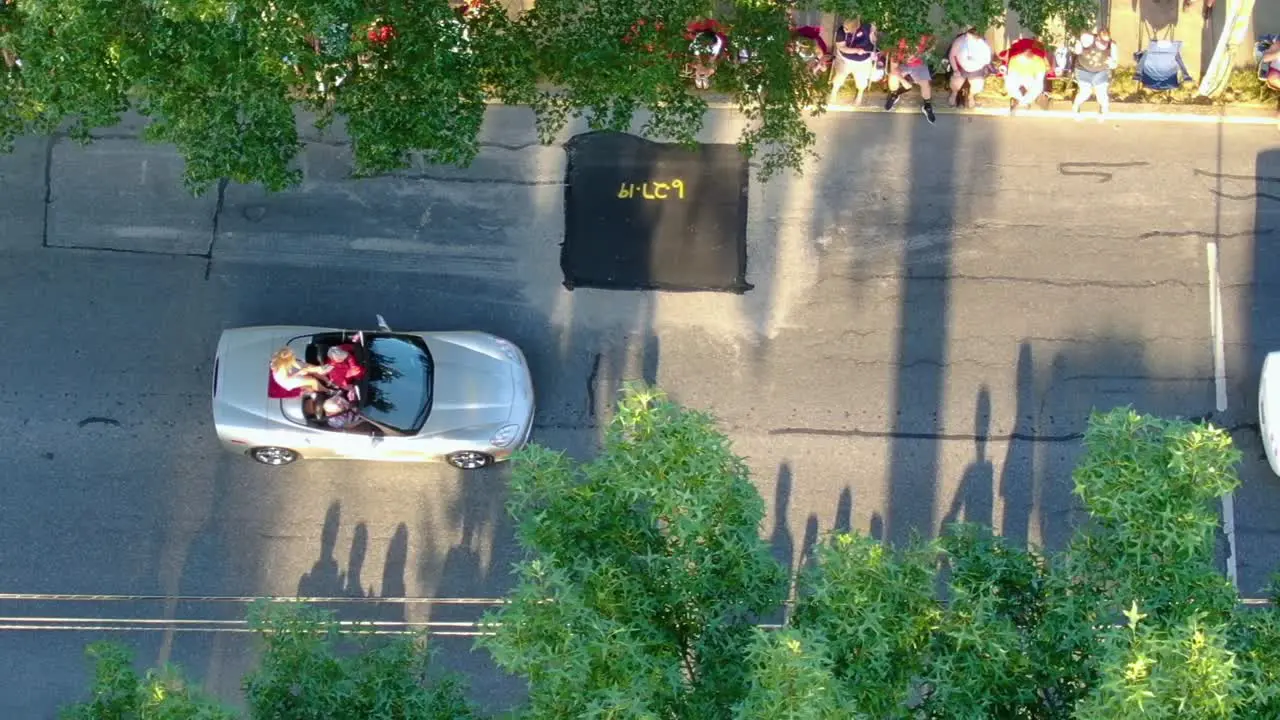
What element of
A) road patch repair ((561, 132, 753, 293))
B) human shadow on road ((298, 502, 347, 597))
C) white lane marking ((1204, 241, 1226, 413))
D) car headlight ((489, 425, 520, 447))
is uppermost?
road patch repair ((561, 132, 753, 293))

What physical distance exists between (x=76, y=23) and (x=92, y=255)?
5272 millimetres

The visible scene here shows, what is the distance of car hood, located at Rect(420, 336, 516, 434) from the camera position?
11.6m

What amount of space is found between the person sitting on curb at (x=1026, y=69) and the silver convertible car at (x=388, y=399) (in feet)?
22.4

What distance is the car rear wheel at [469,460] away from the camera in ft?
38.8

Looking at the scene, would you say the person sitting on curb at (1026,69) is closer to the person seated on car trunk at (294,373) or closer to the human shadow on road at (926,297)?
the human shadow on road at (926,297)

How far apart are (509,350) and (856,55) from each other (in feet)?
17.6

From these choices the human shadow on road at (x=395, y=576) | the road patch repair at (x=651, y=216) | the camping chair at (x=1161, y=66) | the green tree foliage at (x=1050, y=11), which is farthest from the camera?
the camping chair at (x=1161, y=66)

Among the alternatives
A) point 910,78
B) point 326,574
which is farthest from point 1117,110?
point 326,574

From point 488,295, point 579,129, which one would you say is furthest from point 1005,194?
point 488,295

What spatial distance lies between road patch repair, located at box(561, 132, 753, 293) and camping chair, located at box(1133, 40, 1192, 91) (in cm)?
505

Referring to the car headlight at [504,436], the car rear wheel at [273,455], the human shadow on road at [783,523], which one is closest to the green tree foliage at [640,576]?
the car headlight at [504,436]

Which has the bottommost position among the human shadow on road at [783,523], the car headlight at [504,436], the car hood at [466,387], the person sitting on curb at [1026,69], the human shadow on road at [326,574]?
the human shadow on road at [326,574]

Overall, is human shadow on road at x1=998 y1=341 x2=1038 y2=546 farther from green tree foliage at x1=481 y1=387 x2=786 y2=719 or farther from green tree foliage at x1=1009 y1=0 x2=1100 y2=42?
green tree foliage at x1=481 y1=387 x2=786 y2=719

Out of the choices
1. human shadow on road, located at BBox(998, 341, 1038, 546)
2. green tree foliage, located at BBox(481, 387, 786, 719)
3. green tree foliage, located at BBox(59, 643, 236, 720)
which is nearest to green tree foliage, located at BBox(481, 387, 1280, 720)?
green tree foliage, located at BBox(481, 387, 786, 719)
